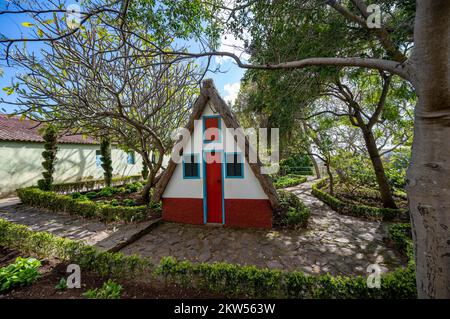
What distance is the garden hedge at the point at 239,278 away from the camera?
2971 millimetres

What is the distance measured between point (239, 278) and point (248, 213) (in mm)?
2961

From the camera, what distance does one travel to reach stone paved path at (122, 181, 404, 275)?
14.1 feet

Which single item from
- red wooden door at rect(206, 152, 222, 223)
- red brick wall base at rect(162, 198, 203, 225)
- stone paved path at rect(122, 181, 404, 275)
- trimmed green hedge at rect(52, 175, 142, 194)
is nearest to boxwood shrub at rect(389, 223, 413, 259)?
stone paved path at rect(122, 181, 404, 275)

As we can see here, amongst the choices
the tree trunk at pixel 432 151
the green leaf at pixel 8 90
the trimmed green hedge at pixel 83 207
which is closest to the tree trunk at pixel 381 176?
the tree trunk at pixel 432 151

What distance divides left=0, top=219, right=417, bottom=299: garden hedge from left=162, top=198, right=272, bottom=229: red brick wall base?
9.01 ft

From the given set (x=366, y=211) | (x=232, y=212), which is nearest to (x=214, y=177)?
(x=232, y=212)

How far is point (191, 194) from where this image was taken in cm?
663

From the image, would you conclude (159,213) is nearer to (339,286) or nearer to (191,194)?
(191,194)

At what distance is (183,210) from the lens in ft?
22.2

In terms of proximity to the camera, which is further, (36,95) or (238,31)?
(36,95)

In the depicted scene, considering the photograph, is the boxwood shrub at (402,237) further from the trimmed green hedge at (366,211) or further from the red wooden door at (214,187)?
the red wooden door at (214,187)

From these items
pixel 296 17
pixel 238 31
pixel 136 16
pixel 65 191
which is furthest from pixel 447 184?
pixel 65 191

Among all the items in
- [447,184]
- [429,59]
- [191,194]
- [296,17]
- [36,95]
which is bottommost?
[191,194]
